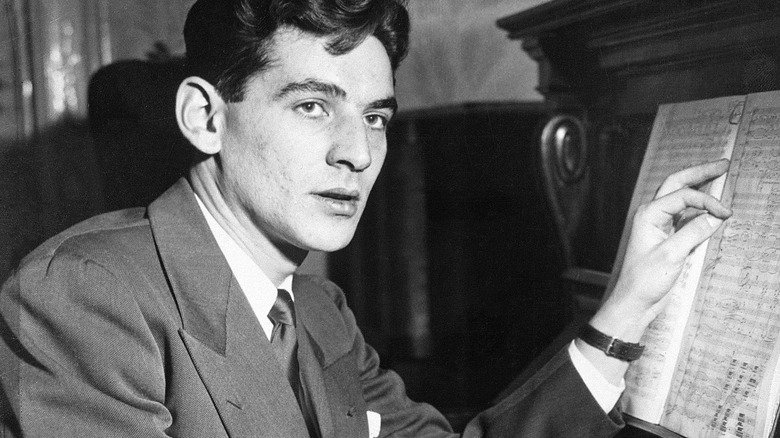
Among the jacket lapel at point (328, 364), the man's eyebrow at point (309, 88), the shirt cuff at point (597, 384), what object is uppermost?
the man's eyebrow at point (309, 88)

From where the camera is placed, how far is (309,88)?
1134 mm

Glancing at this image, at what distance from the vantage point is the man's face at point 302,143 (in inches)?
45.1

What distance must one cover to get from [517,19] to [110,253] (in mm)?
1048

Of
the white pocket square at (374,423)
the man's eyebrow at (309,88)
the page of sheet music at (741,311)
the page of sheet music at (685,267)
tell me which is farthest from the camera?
the white pocket square at (374,423)

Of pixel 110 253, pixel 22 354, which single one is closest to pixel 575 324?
pixel 110 253

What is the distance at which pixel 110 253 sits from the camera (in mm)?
1045

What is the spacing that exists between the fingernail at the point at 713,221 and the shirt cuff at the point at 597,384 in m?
0.28

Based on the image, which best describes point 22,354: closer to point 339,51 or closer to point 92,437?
point 92,437

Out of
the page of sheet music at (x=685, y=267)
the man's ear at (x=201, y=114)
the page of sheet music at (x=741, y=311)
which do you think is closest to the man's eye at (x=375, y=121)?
the man's ear at (x=201, y=114)

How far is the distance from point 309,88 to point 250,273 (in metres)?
0.35

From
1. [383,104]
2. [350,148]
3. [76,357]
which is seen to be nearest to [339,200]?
[350,148]

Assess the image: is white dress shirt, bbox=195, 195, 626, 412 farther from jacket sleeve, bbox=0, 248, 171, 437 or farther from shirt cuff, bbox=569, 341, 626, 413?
shirt cuff, bbox=569, 341, 626, 413

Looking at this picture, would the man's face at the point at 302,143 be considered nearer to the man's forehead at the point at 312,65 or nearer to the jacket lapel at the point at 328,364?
the man's forehead at the point at 312,65

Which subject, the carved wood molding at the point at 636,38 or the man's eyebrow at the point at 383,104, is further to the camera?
the man's eyebrow at the point at 383,104
